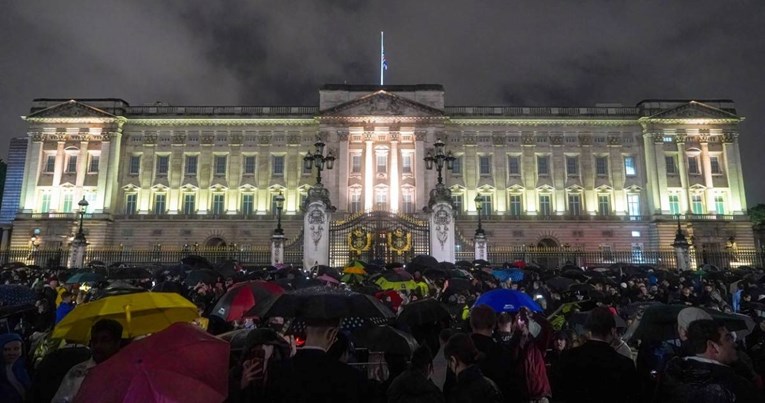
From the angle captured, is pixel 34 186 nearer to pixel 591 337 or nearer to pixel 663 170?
pixel 591 337

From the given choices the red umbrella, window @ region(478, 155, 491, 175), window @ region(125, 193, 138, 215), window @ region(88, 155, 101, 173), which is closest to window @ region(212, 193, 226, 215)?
window @ region(125, 193, 138, 215)

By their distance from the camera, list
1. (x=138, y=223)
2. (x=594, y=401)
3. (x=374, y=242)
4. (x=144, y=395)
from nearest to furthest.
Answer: (x=144, y=395) → (x=594, y=401) → (x=374, y=242) → (x=138, y=223)

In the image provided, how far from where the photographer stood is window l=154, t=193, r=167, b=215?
47.3 metres

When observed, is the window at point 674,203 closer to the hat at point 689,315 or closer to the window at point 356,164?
the window at point 356,164

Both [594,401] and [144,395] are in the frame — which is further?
[594,401]

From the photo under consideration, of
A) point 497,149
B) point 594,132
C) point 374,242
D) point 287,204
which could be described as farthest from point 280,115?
point 594,132

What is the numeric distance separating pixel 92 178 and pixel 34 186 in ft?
17.8

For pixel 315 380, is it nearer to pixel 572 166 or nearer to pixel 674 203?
pixel 572 166

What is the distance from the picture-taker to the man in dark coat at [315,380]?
3078 millimetres

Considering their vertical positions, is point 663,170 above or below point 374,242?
above

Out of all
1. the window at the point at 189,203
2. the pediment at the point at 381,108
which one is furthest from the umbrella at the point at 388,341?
the window at the point at 189,203

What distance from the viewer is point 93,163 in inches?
1870

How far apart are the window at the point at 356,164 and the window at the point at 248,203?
10.4 m

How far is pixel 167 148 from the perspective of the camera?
48.6 meters
